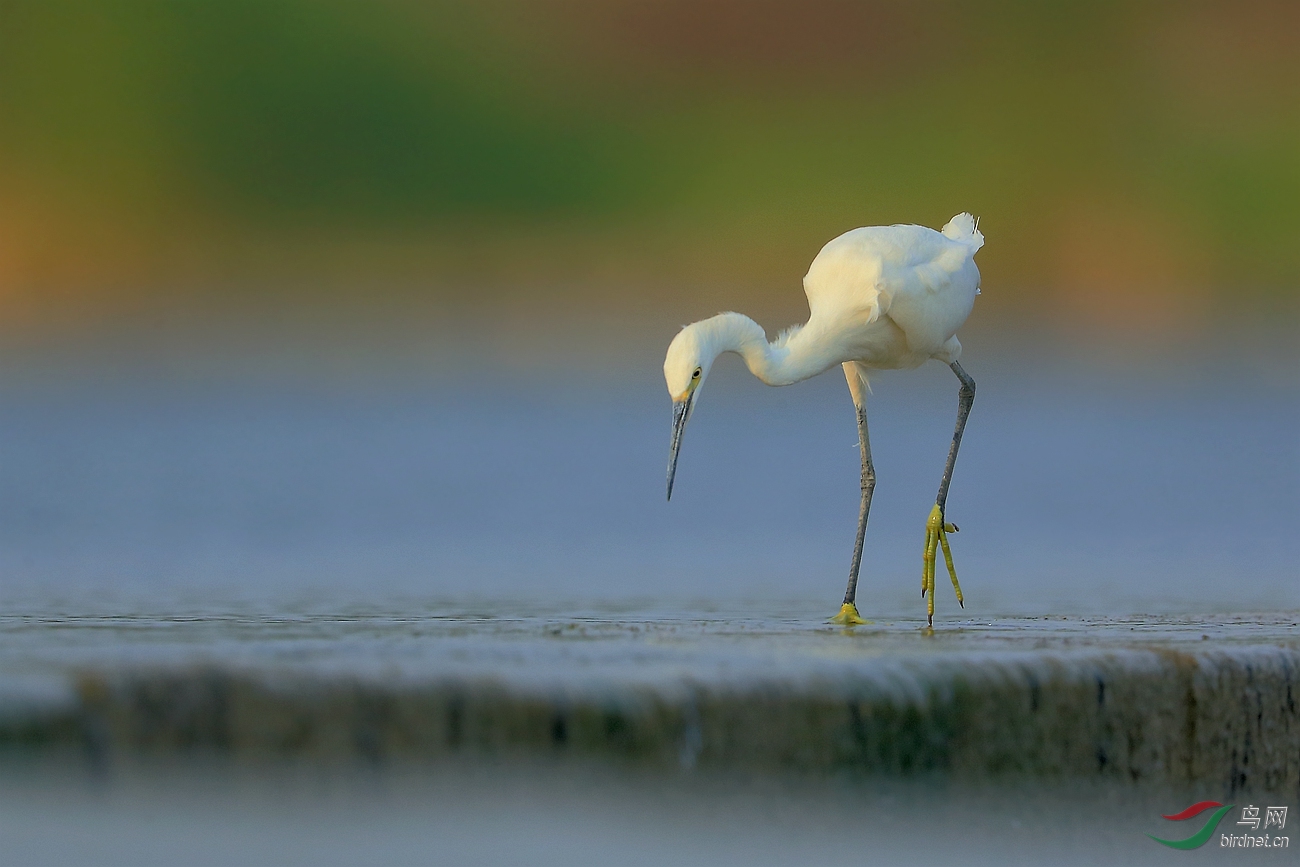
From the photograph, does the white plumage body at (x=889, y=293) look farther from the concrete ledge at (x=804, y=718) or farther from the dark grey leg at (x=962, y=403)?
the concrete ledge at (x=804, y=718)

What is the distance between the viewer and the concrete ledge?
3.76m

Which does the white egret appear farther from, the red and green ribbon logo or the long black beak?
the red and green ribbon logo

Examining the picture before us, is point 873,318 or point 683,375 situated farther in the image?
point 873,318

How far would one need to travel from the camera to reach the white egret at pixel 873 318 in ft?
23.7

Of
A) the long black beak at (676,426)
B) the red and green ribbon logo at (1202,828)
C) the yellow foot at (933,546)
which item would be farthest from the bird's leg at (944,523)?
the red and green ribbon logo at (1202,828)

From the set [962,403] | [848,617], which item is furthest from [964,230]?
[848,617]

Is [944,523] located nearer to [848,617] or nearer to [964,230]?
[848,617]

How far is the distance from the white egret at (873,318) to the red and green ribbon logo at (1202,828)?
215cm

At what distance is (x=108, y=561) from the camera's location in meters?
11.1

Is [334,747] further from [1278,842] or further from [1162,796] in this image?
[1278,842]

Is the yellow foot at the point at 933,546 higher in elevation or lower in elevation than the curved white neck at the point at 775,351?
lower

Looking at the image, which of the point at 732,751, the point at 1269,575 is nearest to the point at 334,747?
the point at 732,751

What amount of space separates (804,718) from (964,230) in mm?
4612

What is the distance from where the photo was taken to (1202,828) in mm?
4930
